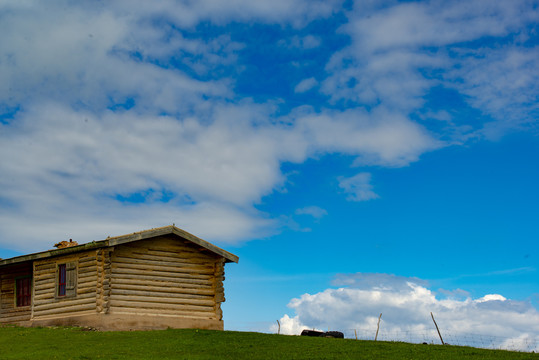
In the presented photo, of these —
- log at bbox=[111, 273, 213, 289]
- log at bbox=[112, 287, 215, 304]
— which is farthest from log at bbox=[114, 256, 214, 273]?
log at bbox=[112, 287, 215, 304]

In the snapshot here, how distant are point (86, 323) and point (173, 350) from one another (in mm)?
9661

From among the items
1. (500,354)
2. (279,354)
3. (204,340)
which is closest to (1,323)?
(204,340)

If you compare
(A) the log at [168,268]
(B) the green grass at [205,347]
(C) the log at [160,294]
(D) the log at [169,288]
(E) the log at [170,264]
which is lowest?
(B) the green grass at [205,347]

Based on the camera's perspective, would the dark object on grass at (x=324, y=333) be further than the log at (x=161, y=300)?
Yes

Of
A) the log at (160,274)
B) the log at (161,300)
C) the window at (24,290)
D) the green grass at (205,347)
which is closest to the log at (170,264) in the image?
the log at (160,274)

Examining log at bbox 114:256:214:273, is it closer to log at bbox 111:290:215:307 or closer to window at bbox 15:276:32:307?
log at bbox 111:290:215:307

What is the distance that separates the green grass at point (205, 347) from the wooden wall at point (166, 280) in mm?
3686

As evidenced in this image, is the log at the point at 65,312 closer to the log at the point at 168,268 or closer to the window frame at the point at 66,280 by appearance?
the window frame at the point at 66,280

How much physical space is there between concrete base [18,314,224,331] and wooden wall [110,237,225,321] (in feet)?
1.17

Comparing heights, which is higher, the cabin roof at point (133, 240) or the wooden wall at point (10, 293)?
the cabin roof at point (133, 240)

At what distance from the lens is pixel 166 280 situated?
34.0 meters

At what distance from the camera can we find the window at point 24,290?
3812cm

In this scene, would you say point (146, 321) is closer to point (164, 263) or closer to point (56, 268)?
point (164, 263)

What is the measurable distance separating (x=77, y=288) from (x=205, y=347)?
1162 cm
